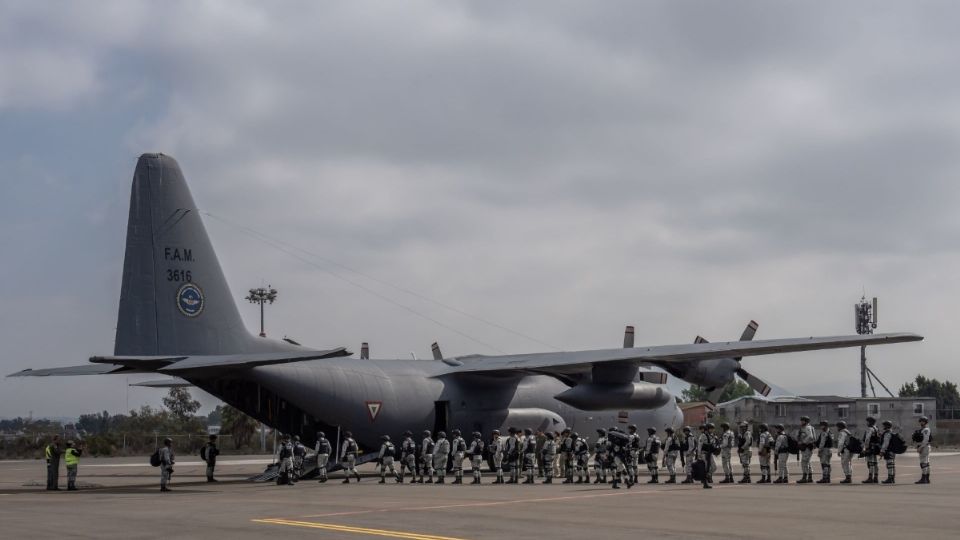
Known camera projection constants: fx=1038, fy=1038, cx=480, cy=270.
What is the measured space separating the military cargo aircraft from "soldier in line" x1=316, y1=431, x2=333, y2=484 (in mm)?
974

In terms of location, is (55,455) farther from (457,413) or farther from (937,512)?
(937,512)

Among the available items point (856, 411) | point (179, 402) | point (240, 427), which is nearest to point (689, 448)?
point (240, 427)

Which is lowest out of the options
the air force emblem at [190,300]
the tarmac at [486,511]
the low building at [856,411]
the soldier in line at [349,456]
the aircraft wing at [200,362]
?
the tarmac at [486,511]

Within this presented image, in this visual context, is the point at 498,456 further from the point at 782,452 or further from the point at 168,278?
the point at 168,278

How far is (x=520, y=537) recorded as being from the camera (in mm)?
12555

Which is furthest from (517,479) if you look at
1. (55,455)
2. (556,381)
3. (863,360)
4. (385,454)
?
(863,360)

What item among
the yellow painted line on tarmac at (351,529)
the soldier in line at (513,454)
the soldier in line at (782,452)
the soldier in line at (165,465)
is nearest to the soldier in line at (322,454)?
the soldier in line at (165,465)

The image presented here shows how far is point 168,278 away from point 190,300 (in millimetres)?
738

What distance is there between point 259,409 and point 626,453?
31.4ft

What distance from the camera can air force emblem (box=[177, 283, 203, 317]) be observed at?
76.0ft

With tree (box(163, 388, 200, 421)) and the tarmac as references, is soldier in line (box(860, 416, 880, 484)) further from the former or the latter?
tree (box(163, 388, 200, 421))

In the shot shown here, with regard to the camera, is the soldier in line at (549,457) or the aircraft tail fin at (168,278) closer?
the aircraft tail fin at (168,278)

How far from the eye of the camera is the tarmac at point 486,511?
42.8ft

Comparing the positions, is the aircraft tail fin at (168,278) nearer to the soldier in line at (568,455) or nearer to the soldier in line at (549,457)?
the soldier in line at (549,457)
